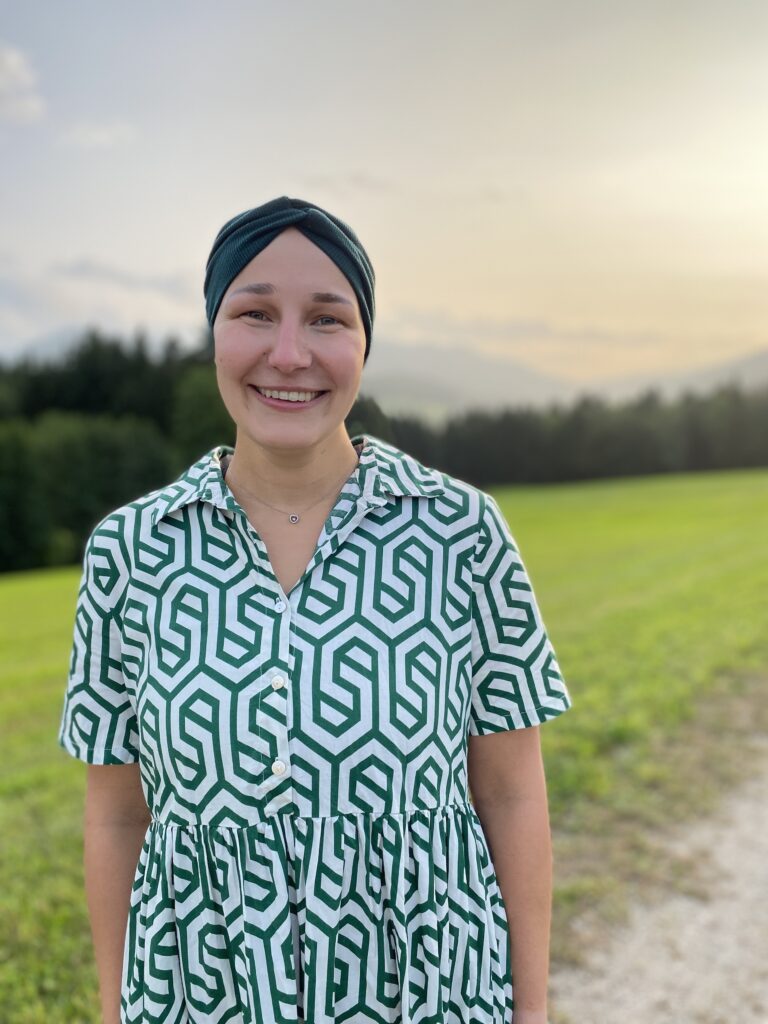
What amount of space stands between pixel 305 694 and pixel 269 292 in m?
0.69

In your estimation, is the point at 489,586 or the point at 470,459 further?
the point at 470,459

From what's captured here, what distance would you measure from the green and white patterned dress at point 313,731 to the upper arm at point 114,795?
5 centimetres

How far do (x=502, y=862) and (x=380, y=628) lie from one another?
0.54m

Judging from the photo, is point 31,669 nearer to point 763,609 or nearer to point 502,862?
point 763,609

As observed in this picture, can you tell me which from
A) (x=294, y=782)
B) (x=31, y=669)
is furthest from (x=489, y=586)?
(x=31, y=669)

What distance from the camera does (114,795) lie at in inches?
68.7

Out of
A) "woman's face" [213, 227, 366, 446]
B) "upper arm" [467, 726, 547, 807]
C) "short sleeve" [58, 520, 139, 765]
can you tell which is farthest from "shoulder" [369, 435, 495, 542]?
"short sleeve" [58, 520, 139, 765]

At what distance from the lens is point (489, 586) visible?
65.1 inches

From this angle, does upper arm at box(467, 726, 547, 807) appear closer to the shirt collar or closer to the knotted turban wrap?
the shirt collar

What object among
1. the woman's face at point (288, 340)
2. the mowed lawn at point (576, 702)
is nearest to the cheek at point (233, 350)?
the woman's face at point (288, 340)

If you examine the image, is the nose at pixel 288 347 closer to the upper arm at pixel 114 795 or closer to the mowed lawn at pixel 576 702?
the upper arm at pixel 114 795

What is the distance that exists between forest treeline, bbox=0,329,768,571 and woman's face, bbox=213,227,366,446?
30552mm

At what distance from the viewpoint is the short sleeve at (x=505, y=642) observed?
1.66 metres

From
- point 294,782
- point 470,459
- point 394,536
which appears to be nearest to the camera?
point 294,782
